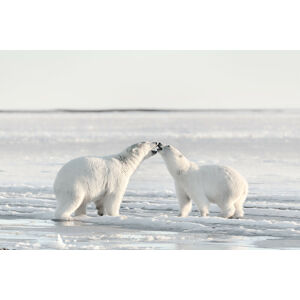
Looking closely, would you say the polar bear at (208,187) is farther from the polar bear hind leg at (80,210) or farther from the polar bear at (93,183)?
the polar bear hind leg at (80,210)

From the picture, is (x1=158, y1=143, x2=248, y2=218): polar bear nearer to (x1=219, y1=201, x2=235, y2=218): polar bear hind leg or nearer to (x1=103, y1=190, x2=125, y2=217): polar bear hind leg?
(x1=219, y1=201, x2=235, y2=218): polar bear hind leg

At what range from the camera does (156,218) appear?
39.6ft

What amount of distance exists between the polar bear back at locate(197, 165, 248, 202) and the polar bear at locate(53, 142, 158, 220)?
45.7 inches

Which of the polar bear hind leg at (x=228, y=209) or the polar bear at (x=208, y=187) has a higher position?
the polar bear at (x=208, y=187)

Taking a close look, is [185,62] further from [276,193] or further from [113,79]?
[276,193]

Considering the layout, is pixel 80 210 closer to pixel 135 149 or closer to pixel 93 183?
pixel 93 183

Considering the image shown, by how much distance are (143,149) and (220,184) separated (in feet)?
4.75

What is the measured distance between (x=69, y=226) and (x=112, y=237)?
1.01 m

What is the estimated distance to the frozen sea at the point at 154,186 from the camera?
10.6 m

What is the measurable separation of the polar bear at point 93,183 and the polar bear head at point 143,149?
32 millimetres

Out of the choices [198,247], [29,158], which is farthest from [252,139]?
[198,247]

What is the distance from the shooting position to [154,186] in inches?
638

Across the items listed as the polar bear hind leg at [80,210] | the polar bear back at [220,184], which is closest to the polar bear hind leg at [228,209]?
the polar bear back at [220,184]

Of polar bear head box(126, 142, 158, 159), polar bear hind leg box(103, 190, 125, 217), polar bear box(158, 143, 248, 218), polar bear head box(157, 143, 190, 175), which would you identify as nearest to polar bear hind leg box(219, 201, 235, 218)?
polar bear box(158, 143, 248, 218)
